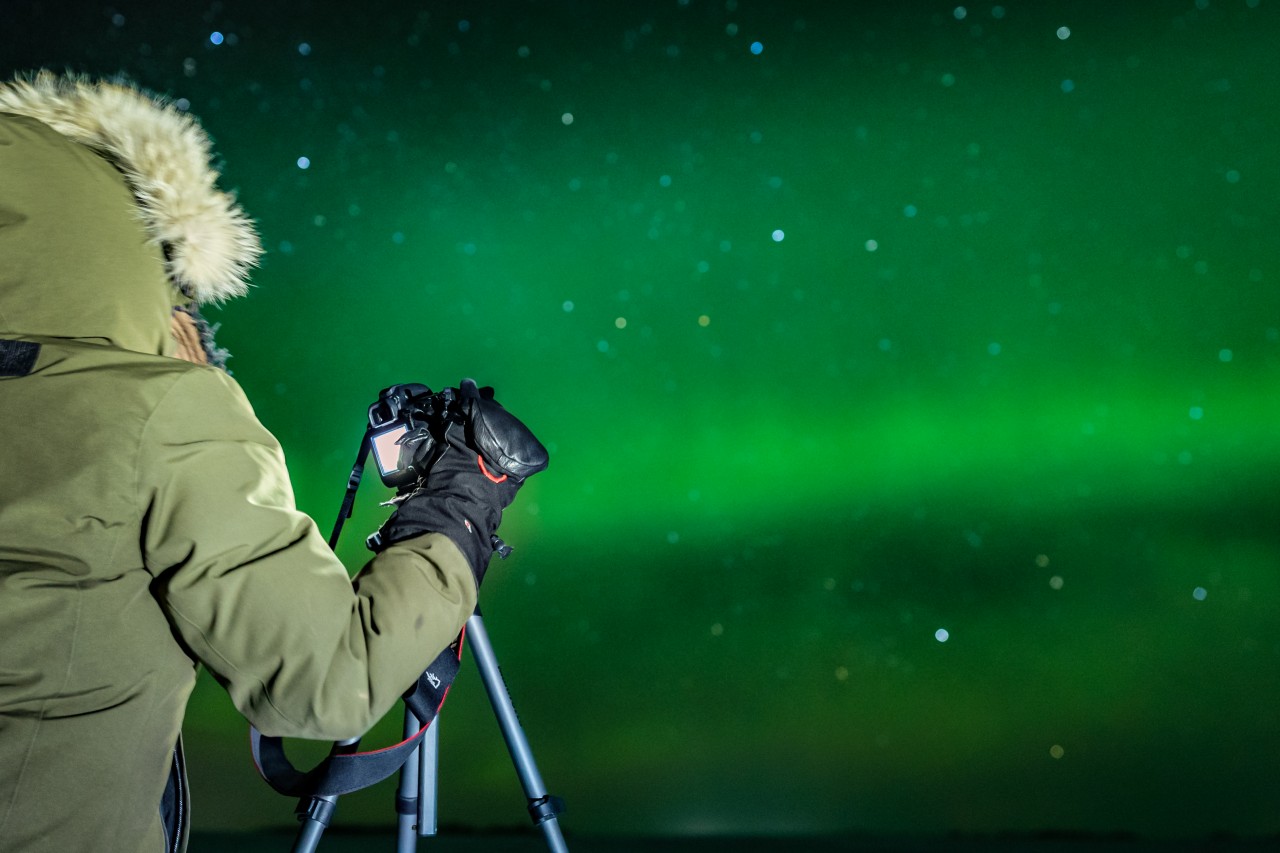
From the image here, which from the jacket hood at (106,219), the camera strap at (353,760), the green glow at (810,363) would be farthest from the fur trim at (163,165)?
the green glow at (810,363)

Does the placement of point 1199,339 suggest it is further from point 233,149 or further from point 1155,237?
point 233,149

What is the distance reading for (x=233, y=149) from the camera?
8.72 ft

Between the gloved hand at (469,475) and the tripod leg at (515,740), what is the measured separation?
0.22 meters

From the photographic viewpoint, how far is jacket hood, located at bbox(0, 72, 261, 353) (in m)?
0.71

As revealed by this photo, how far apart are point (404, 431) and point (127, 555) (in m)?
0.44

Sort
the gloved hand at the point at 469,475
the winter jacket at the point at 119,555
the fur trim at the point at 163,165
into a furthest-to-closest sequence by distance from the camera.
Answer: the gloved hand at the point at 469,475
the fur trim at the point at 163,165
the winter jacket at the point at 119,555

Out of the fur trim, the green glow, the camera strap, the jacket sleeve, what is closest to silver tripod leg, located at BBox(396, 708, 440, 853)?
the camera strap

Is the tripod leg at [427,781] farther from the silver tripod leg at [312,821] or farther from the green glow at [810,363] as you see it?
the green glow at [810,363]

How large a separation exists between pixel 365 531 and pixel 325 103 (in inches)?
52.1

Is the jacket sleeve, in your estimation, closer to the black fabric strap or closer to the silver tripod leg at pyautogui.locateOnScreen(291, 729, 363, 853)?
the black fabric strap

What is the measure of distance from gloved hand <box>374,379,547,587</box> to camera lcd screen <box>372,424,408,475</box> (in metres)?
0.03

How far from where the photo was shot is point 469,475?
100cm

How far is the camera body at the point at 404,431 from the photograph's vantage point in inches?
43.3

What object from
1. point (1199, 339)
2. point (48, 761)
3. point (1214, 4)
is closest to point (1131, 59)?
point (1214, 4)
